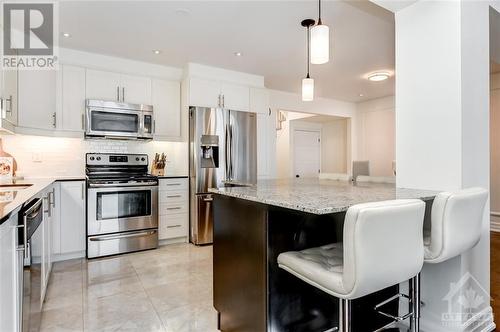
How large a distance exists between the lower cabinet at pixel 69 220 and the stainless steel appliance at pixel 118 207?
9 cm

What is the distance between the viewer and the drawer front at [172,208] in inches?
152

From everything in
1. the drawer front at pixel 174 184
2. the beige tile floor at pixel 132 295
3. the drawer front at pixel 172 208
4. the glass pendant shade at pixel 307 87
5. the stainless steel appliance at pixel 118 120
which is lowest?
the beige tile floor at pixel 132 295

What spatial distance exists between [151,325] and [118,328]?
212 mm

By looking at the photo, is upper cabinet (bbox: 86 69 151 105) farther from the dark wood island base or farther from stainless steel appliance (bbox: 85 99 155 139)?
the dark wood island base

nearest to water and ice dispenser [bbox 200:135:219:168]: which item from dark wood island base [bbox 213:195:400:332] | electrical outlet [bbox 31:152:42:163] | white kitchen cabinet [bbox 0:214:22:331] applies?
electrical outlet [bbox 31:152:42:163]

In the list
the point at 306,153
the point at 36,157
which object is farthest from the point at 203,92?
the point at 306,153

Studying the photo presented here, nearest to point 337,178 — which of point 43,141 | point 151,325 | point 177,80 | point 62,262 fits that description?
point 151,325

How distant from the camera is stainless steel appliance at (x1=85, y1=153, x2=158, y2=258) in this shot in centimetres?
336

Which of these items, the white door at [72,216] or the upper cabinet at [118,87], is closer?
the white door at [72,216]

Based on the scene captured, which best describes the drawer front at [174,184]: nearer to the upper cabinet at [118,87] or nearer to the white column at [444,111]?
the upper cabinet at [118,87]

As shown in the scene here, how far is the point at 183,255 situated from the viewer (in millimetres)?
3482

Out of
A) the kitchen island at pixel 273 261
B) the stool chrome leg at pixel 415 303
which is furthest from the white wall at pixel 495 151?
the stool chrome leg at pixel 415 303

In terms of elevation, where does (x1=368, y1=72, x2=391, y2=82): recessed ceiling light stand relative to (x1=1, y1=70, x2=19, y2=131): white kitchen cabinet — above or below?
above

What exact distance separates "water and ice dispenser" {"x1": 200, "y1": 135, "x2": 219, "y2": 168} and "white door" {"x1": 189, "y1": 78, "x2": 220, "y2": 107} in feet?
1.59
